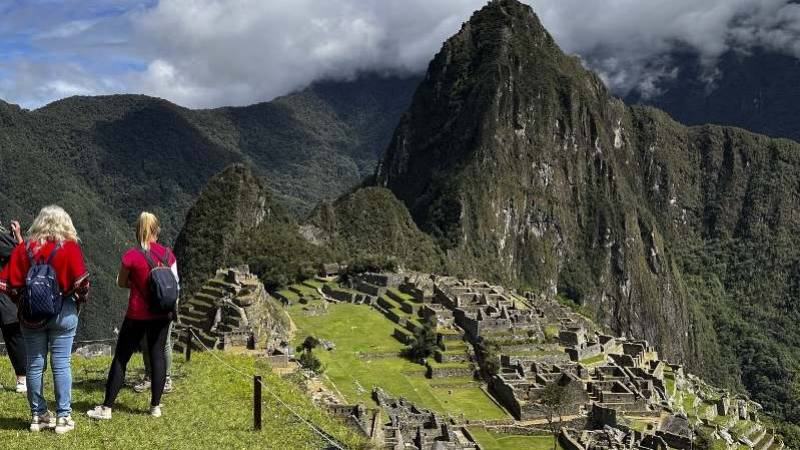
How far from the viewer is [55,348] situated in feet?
30.1

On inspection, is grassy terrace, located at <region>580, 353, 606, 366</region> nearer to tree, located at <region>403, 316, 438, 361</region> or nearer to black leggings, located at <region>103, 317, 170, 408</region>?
tree, located at <region>403, 316, 438, 361</region>

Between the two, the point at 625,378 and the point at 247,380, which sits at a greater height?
the point at 247,380

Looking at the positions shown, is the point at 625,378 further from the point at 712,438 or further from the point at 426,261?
the point at 426,261

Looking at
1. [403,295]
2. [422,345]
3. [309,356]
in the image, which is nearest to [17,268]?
[309,356]

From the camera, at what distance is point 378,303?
188 feet

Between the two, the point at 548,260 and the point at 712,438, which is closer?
the point at 712,438

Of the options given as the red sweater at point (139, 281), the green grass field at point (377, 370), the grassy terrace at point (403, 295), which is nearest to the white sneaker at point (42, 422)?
the red sweater at point (139, 281)

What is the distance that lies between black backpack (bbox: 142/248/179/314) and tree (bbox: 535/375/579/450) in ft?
85.1

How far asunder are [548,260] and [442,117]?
37826 millimetres

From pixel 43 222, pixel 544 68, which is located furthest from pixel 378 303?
pixel 544 68

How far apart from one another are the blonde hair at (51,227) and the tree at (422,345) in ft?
113

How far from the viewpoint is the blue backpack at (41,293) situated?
341 inches

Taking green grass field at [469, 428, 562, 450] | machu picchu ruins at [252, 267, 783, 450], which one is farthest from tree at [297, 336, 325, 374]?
green grass field at [469, 428, 562, 450]

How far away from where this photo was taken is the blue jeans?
9067 mm
